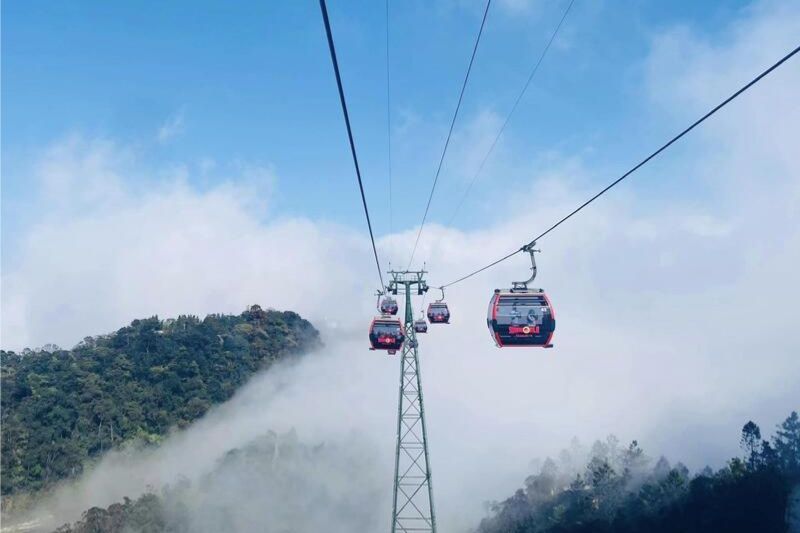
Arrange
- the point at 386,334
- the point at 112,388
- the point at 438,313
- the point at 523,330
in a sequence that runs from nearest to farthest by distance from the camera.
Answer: the point at 523,330 < the point at 386,334 < the point at 438,313 < the point at 112,388

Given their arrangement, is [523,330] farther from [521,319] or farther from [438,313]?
[438,313]

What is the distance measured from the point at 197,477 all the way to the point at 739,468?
7743cm

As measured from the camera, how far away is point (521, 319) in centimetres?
1652

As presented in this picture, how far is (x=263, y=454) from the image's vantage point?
96625 millimetres

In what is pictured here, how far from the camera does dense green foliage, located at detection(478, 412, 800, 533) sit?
5119cm

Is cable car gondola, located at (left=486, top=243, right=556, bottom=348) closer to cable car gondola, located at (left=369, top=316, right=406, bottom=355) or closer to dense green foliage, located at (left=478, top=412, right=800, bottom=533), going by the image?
cable car gondola, located at (left=369, top=316, right=406, bottom=355)

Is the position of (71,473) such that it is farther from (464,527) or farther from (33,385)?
(464,527)

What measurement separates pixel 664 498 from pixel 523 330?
55.8 meters

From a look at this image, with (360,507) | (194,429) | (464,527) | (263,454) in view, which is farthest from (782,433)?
(194,429)

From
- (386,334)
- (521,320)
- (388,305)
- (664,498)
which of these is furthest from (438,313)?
(664,498)

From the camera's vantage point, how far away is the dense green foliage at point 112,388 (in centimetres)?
7762

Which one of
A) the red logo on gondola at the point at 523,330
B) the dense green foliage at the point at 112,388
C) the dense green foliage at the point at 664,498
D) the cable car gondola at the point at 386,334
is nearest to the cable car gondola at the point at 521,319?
the red logo on gondola at the point at 523,330

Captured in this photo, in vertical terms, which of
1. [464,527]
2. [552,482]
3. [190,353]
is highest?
[190,353]

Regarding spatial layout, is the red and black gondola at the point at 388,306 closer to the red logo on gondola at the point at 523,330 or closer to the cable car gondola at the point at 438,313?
the cable car gondola at the point at 438,313
